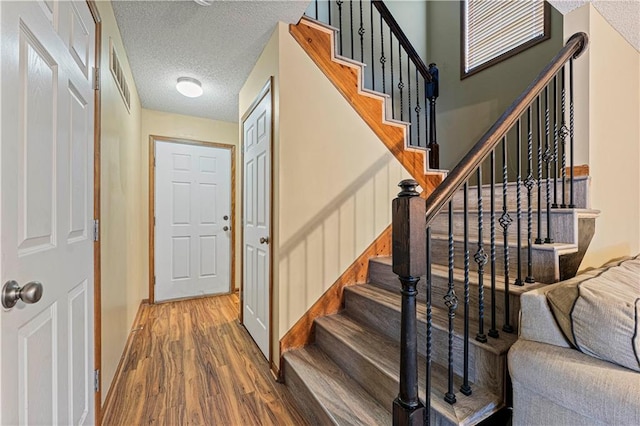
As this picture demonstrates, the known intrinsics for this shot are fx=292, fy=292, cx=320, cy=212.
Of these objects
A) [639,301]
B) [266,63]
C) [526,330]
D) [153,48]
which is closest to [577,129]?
[639,301]

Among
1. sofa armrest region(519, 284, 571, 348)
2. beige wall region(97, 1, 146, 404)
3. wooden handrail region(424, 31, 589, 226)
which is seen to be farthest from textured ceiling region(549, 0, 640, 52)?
beige wall region(97, 1, 146, 404)

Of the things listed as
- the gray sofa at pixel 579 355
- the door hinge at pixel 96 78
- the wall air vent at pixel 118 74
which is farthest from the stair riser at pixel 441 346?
the wall air vent at pixel 118 74

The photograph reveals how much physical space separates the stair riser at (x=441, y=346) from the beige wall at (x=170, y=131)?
2503 millimetres

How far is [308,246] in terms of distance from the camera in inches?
80.4

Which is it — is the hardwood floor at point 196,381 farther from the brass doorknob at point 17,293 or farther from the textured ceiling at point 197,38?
the textured ceiling at point 197,38

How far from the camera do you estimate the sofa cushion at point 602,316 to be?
0.88 metres

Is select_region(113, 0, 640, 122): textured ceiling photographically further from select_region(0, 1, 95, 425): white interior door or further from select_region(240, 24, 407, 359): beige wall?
select_region(0, 1, 95, 425): white interior door

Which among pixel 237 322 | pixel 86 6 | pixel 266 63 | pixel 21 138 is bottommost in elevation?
pixel 237 322

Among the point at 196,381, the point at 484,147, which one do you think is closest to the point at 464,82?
the point at 484,147

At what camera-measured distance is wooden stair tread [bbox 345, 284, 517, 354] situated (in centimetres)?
122

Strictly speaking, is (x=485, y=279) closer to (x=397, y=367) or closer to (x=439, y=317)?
(x=439, y=317)

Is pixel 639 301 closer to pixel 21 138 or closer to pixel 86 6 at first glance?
pixel 21 138

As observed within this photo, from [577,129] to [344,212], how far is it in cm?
147

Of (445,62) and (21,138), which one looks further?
(445,62)
